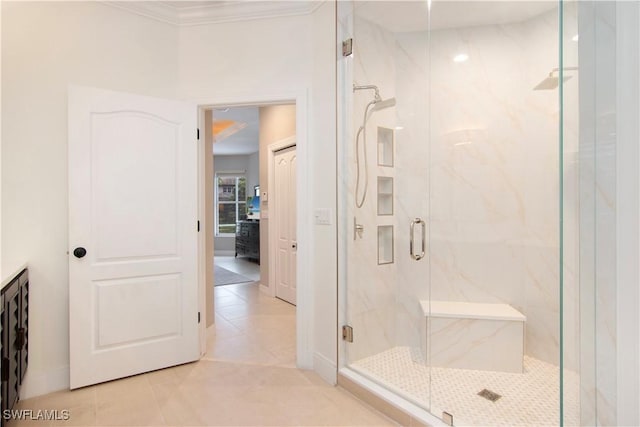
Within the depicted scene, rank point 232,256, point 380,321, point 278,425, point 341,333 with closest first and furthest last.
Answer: point 278,425 < point 341,333 < point 380,321 < point 232,256

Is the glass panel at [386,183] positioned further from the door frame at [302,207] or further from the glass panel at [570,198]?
the glass panel at [570,198]

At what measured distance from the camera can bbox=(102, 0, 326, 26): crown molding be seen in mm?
2469

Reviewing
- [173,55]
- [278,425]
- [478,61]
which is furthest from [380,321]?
[173,55]

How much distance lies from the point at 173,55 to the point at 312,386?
258 centimetres

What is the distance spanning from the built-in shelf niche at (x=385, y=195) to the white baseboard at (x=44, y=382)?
2447 millimetres

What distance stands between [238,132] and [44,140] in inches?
173

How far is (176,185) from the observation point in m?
2.51

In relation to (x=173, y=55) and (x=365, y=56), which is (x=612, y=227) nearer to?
(x=365, y=56)

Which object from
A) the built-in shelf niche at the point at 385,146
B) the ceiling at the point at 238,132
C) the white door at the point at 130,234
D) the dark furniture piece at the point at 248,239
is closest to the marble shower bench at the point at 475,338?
the built-in shelf niche at the point at 385,146

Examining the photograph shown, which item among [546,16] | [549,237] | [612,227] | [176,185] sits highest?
[546,16]

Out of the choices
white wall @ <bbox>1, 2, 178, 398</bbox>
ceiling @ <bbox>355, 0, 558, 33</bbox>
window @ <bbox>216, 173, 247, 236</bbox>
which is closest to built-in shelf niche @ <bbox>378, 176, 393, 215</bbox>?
ceiling @ <bbox>355, 0, 558, 33</bbox>

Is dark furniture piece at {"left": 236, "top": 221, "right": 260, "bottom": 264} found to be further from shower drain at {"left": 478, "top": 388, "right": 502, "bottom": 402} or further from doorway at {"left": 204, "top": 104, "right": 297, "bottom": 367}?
shower drain at {"left": 478, "top": 388, "right": 502, "bottom": 402}

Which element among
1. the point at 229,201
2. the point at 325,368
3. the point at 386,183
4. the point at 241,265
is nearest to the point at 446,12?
the point at 386,183

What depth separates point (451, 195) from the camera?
2.80 m
